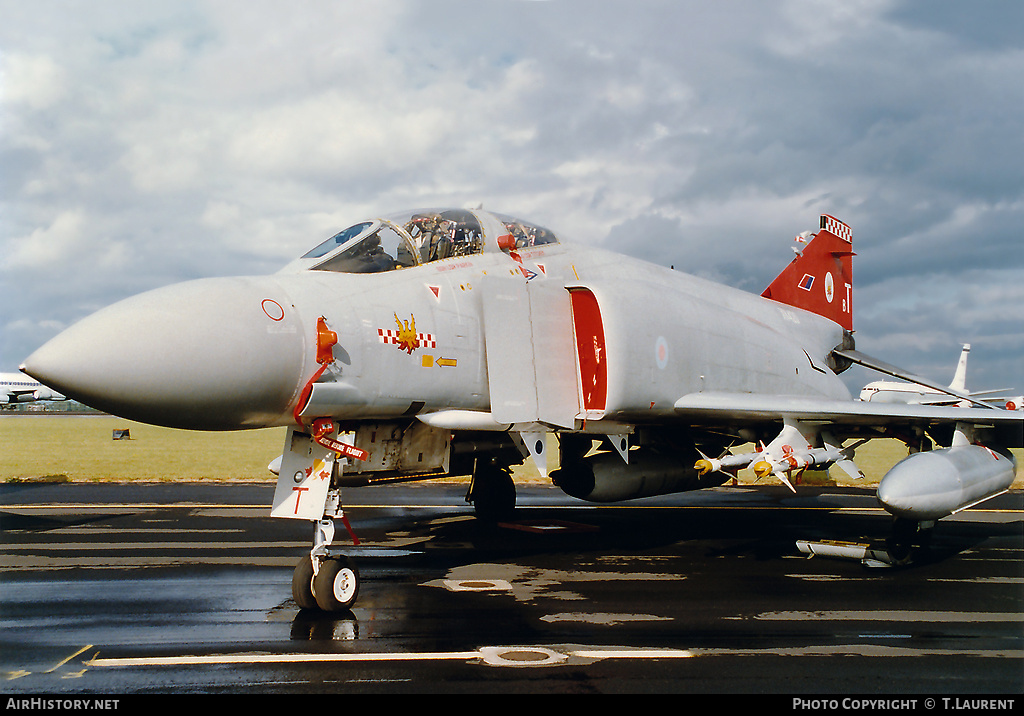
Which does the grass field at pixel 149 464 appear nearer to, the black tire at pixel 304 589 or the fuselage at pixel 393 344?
the fuselage at pixel 393 344

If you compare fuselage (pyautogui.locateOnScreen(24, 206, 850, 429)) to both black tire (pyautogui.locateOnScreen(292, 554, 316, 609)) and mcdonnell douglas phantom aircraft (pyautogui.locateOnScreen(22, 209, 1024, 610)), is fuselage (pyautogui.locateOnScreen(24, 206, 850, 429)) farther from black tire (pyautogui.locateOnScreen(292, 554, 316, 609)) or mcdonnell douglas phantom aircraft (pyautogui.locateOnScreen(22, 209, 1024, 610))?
black tire (pyautogui.locateOnScreen(292, 554, 316, 609))

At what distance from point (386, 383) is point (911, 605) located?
548cm

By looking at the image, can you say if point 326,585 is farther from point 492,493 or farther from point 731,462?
point 492,493

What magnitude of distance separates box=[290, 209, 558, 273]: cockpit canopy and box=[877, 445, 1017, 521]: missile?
15.7ft

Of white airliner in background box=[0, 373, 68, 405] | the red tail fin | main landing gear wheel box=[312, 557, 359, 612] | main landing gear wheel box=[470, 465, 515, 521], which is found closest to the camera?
main landing gear wheel box=[312, 557, 359, 612]

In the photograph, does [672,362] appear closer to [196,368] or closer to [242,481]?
[196,368]

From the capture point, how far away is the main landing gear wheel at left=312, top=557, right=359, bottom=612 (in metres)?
6.19

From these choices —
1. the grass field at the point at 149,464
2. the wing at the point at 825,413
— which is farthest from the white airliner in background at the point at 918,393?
the wing at the point at 825,413

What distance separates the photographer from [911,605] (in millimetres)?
7070

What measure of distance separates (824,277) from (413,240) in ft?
31.8

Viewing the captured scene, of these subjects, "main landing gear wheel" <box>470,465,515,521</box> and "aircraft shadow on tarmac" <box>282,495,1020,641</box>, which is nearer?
"aircraft shadow on tarmac" <box>282,495,1020,641</box>

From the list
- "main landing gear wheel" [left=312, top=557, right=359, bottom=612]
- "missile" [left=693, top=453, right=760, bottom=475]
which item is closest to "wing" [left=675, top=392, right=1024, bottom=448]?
"missile" [left=693, top=453, right=760, bottom=475]

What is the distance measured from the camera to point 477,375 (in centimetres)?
715
